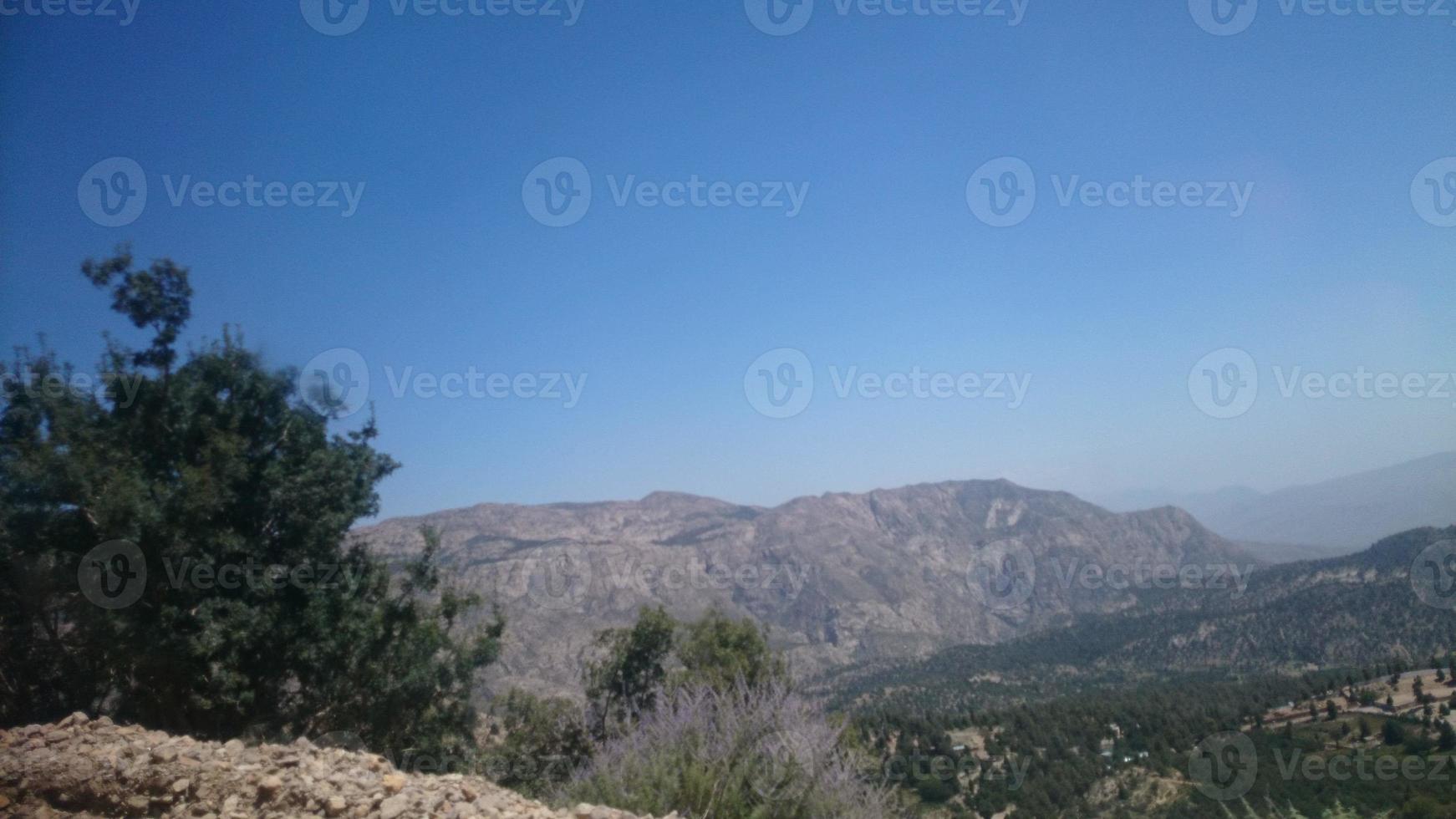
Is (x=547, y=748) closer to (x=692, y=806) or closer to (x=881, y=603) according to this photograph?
(x=692, y=806)

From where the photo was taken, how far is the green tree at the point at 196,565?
11.1 m

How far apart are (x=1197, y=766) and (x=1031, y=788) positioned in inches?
295

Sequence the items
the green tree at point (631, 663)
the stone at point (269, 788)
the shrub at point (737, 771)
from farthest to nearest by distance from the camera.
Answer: the green tree at point (631, 663), the shrub at point (737, 771), the stone at point (269, 788)

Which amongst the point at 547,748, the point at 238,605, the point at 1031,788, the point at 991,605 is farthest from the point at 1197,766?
the point at 991,605

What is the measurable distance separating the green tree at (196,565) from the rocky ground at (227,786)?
142 inches

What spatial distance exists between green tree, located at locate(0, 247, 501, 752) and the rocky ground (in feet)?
11.8

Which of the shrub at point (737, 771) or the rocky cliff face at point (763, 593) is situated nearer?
the shrub at point (737, 771)

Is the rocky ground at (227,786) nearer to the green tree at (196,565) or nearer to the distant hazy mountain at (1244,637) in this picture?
the green tree at (196,565)

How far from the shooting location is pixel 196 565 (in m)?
11.5

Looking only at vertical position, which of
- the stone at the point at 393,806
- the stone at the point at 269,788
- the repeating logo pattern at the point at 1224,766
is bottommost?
the repeating logo pattern at the point at 1224,766

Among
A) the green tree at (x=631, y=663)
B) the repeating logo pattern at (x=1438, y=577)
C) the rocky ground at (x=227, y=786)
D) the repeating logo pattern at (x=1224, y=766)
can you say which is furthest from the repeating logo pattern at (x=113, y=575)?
the repeating logo pattern at (x=1438, y=577)

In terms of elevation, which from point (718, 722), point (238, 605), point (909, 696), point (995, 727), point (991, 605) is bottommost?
point (991, 605)

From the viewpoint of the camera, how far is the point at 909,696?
7388 centimetres

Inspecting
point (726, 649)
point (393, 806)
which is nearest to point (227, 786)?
point (393, 806)
